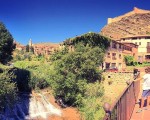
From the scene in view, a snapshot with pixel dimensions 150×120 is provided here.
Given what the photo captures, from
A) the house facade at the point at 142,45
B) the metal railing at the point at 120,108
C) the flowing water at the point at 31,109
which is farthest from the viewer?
the house facade at the point at 142,45

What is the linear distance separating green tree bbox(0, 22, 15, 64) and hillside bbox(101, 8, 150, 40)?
39.1 meters

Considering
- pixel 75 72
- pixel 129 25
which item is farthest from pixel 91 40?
pixel 129 25

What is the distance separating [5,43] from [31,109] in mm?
18493

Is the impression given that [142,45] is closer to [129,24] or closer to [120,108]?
[129,24]

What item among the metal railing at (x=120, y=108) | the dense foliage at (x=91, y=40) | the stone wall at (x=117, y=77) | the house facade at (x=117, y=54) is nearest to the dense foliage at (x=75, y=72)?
the stone wall at (x=117, y=77)

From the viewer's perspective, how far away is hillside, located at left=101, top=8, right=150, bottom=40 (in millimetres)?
79500

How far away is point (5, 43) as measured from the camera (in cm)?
4378

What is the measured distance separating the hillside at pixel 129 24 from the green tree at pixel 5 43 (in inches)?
1541

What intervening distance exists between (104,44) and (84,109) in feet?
60.9

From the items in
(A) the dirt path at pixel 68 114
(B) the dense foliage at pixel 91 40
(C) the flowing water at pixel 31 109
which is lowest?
(A) the dirt path at pixel 68 114

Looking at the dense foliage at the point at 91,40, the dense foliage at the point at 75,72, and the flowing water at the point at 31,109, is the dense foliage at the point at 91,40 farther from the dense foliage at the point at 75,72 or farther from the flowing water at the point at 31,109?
the flowing water at the point at 31,109

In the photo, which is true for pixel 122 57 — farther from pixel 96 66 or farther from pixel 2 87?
pixel 2 87

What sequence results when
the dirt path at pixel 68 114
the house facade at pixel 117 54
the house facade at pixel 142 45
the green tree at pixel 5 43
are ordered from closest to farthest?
1. the dirt path at pixel 68 114
2. the green tree at pixel 5 43
3. the house facade at pixel 117 54
4. the house facade at pixel 142 45

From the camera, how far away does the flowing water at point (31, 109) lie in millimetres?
26469
